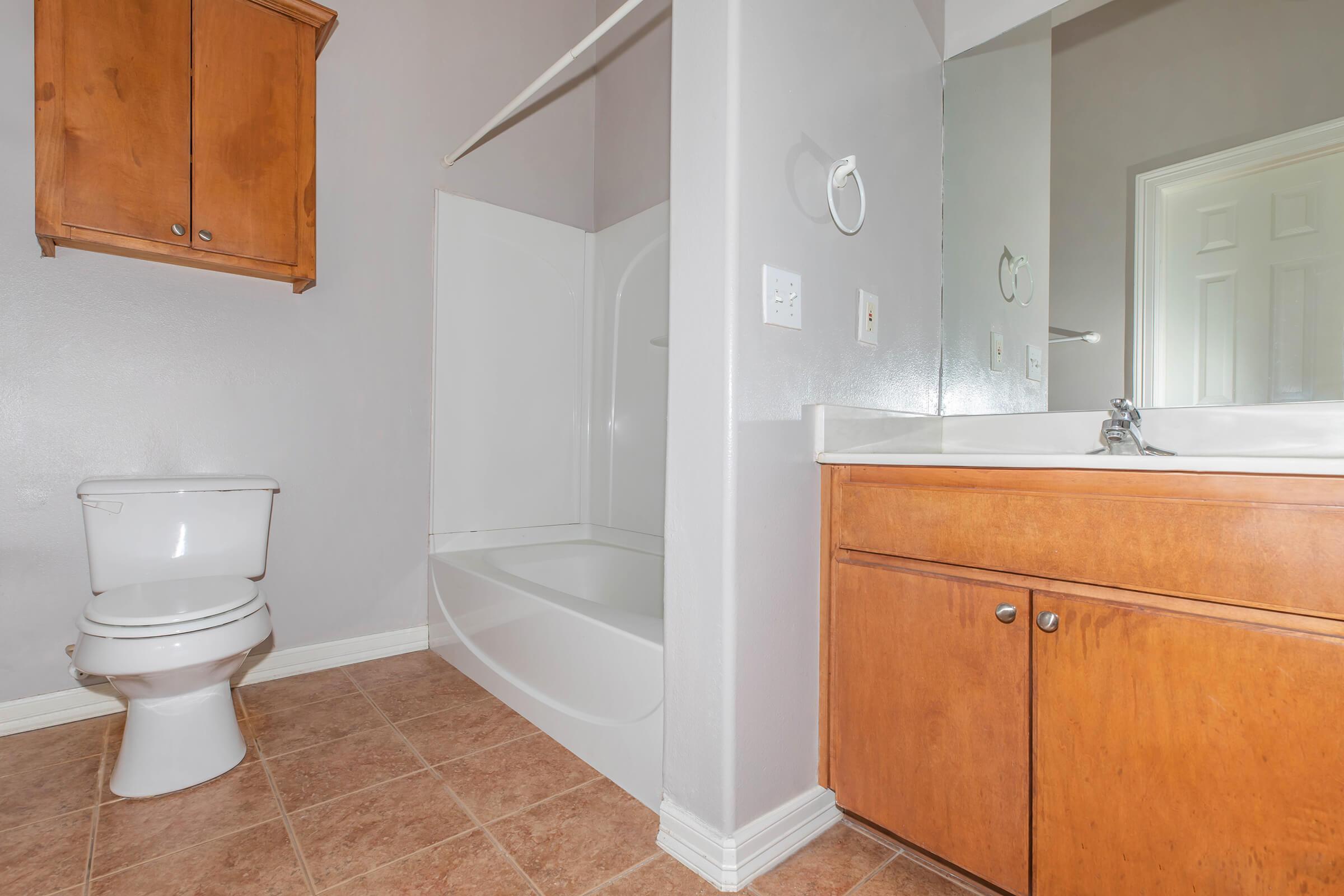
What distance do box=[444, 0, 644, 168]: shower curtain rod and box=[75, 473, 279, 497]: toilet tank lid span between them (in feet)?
4.58

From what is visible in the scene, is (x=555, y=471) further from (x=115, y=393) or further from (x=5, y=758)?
(x=5, y=758)

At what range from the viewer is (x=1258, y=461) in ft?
2.90

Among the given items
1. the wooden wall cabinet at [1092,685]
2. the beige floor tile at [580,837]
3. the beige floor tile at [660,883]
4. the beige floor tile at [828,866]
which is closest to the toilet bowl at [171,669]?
the beige floor tile at [580,837]

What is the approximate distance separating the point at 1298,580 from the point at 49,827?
7.63ft

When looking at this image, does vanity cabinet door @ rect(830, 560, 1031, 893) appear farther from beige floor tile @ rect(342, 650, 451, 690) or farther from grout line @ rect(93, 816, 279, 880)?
beige floor tile @ rect(342, 650, 451, 690)

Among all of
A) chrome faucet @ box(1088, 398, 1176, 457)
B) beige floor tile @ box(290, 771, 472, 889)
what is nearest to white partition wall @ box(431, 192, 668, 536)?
beige floor tile @ box(290, 771, 472, 889)

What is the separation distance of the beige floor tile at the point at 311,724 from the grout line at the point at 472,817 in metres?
0.07

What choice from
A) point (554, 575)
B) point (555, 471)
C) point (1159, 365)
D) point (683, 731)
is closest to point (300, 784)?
point (683, 731)

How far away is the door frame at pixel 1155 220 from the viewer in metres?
1.39

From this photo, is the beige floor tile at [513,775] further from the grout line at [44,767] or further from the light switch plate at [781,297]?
the light switch plate at [781,297]

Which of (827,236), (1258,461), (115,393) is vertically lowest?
(1258,461)

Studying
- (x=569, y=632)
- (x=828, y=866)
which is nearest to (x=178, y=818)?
(x=569, y=632)

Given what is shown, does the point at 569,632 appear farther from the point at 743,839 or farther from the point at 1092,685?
the point at 1092,685

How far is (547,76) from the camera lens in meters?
2.03
